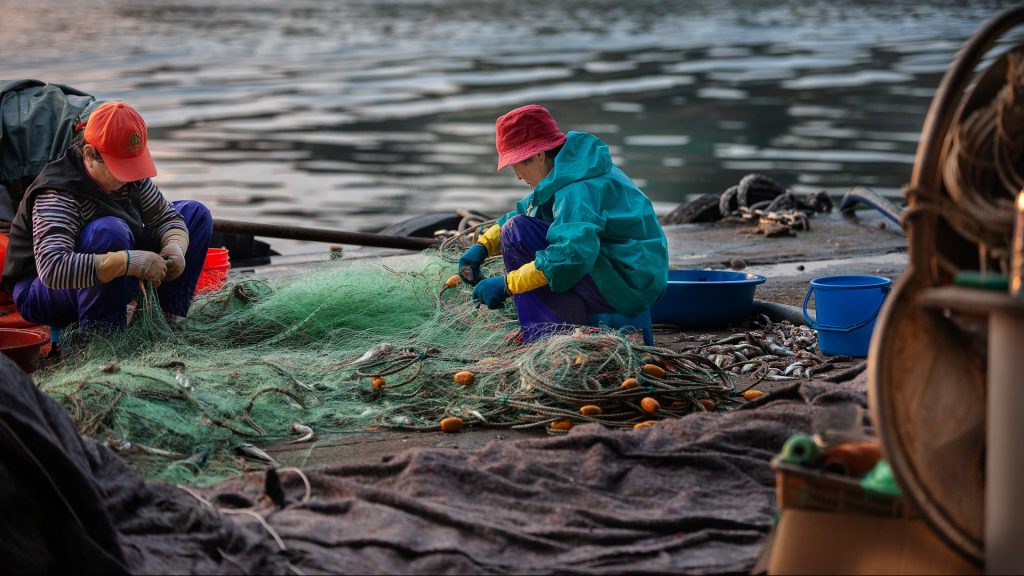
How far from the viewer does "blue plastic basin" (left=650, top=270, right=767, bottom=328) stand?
19.0 ft

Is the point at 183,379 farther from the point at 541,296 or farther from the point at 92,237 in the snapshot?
the point at 541,296

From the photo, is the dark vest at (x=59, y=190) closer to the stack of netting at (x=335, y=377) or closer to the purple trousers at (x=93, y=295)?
the purple trousers at (x=93, y=295)

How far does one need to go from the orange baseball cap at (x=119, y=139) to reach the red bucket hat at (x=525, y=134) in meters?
1.47

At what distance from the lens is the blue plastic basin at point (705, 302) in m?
5.79

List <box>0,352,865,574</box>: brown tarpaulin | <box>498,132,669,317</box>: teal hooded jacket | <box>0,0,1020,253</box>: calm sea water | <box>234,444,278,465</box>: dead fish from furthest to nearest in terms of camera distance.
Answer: <box>0,0,1020,253</box>: calm sea water
<box>498,132,669,317</box>: teal hooded jacket
<box>234,444,278,465</box>: dead fish
<box>0,352,865,574</box>: brown tarpaulin

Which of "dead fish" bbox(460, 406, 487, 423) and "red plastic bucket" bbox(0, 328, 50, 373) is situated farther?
"red plastic bucket" bbox(0, 328, 50, 373)

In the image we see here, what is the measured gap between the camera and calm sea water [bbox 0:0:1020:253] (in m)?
16.2

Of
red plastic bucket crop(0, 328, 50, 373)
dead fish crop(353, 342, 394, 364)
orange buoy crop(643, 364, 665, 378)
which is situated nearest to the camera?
orange buoy crop(643, 364, 665, 378)

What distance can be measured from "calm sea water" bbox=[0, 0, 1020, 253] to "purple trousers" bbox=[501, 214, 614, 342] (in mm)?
2231

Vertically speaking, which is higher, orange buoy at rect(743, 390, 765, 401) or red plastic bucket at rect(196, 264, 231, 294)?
red plastic bucket at rect(196, 264, 231, 294)

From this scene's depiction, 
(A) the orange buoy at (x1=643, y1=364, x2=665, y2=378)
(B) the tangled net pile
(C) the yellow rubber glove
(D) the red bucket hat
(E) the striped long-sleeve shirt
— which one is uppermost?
(B) the tangled net pile

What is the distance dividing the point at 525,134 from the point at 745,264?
10.5ft

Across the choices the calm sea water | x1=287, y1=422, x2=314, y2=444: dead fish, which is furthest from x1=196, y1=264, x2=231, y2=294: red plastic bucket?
the calm sea water

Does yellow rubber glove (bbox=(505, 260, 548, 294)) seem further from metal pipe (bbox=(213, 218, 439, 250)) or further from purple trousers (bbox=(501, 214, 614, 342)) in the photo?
metal pipe (bbox=(213, 218, 439, 250))
